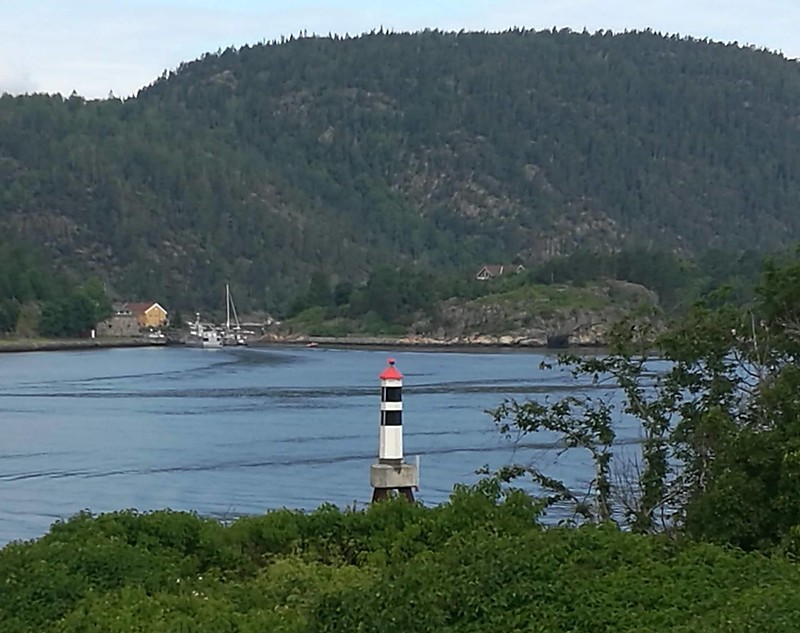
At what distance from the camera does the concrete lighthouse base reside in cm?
888

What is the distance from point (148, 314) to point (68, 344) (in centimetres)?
2742

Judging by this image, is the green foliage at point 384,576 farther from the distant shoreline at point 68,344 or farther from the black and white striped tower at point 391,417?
the distant shoreline at point 68,344

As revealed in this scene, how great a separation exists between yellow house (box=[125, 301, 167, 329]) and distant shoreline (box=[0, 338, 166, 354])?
1079 centimetres

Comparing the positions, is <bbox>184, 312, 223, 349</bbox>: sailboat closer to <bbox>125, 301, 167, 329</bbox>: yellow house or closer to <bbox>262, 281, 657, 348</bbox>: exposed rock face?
<bbox>125, 301, 167, 329</bbox>: yellow house

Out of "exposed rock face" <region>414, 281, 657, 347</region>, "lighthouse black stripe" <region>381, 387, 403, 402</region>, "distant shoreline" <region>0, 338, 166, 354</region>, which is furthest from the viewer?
"distant shoreline" <region>0, 338, 166, 354</region>

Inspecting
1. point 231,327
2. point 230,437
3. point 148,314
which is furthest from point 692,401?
point 148,314

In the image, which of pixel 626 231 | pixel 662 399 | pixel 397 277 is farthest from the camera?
pixel 626 231

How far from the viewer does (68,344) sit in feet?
378

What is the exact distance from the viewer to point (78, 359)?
Answer: 98.2 meters

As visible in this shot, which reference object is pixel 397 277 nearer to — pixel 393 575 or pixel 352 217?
pixel 352 217

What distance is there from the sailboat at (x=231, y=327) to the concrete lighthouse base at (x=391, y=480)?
117793mm

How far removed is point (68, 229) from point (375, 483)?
153 meters

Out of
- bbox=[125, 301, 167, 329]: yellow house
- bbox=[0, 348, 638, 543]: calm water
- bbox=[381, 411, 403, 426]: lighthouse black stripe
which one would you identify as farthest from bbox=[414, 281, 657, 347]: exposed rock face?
bbox=[381, 411, 403, 426]: lighthouse black stripe

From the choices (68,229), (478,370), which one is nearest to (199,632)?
(478,370)
